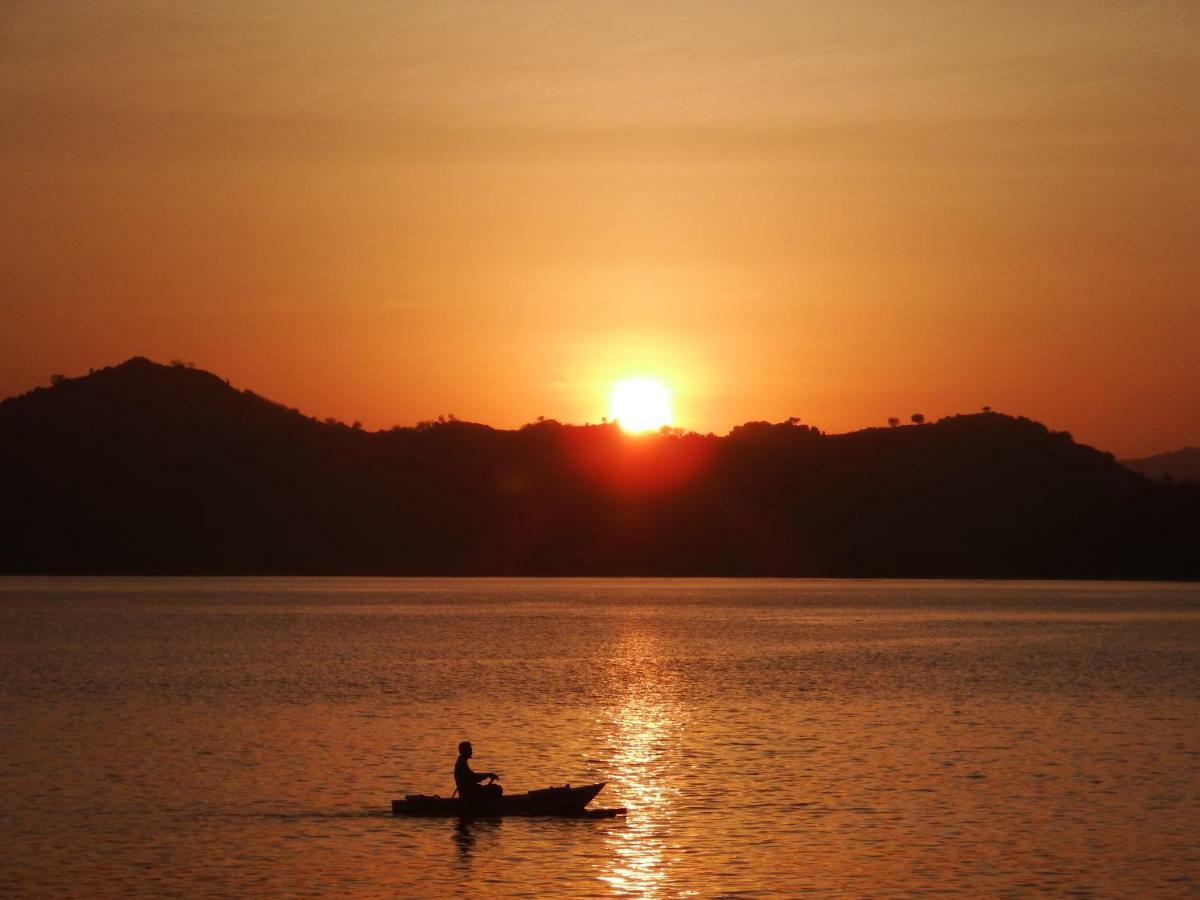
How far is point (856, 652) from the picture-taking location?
121 m

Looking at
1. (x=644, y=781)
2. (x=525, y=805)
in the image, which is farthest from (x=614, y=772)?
(x=525, y=805)

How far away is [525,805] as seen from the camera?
43.5 m

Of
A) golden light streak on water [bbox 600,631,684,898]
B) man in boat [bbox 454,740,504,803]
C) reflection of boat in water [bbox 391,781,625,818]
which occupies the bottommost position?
golden light streak on water [bbox 600,631,684,898]

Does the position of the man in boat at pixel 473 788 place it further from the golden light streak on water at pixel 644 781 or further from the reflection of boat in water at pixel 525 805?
the golden light streak on water at pixel 644 781

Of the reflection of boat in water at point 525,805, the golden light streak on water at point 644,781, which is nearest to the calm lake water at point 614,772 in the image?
the golden light streak on water at point 644,781

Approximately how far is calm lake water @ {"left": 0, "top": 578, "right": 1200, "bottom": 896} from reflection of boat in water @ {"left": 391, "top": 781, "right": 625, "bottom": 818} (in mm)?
572

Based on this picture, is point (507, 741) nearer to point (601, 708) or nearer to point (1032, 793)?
point (601, 708)

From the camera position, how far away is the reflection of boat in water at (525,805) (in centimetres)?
4306

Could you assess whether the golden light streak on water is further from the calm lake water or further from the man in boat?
the man in boat

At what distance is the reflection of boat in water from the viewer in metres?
43.1

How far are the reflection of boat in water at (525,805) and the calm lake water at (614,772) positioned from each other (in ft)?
1.88

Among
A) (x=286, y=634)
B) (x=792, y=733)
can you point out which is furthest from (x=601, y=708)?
(x=286, y=634)

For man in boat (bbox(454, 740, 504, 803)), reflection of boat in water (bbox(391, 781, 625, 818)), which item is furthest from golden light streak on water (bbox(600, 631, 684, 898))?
man in boat (bbox(454, 740, 504, 803))

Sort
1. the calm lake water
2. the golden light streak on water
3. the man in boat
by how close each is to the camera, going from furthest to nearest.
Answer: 1. the man in boat
2. the calm lake water
3. the golden light streak on water
